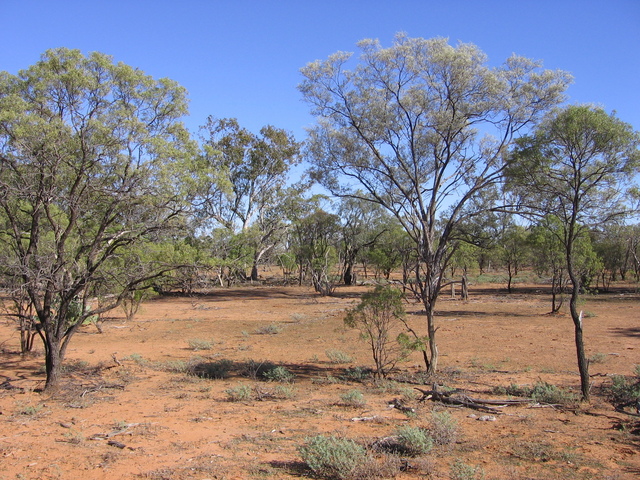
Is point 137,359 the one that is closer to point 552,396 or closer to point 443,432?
point 443,432

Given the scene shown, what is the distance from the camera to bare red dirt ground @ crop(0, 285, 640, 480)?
17.5 ft

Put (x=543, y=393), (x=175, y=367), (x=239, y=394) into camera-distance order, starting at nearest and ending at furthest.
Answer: (x=543, y=393) < (x=239, y=394) < (x=175, y=367)

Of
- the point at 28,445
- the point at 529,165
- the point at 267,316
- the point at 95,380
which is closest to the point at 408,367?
the point at 529,165

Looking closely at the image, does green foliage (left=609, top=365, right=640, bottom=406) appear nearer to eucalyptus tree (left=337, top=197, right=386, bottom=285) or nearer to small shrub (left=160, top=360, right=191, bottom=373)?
small shrub (left=160, top=360, right=191, bottom=373)

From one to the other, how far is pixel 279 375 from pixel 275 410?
242 cm

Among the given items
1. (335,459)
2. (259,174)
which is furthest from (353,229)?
(335,459)

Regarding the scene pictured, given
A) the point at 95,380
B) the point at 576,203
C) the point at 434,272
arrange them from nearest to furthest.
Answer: the point at 576,203
the point at 95,380
the point at 434,272

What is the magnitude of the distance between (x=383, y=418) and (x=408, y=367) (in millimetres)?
4990

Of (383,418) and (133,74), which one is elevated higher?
(133,74)

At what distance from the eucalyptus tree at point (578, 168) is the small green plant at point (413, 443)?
4180 millimetres

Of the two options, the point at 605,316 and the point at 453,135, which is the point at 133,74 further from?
the point at 605,316

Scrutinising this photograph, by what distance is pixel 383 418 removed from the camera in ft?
23.9

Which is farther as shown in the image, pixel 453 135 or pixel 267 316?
pixel 267 316

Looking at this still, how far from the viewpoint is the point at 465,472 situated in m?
4.66
